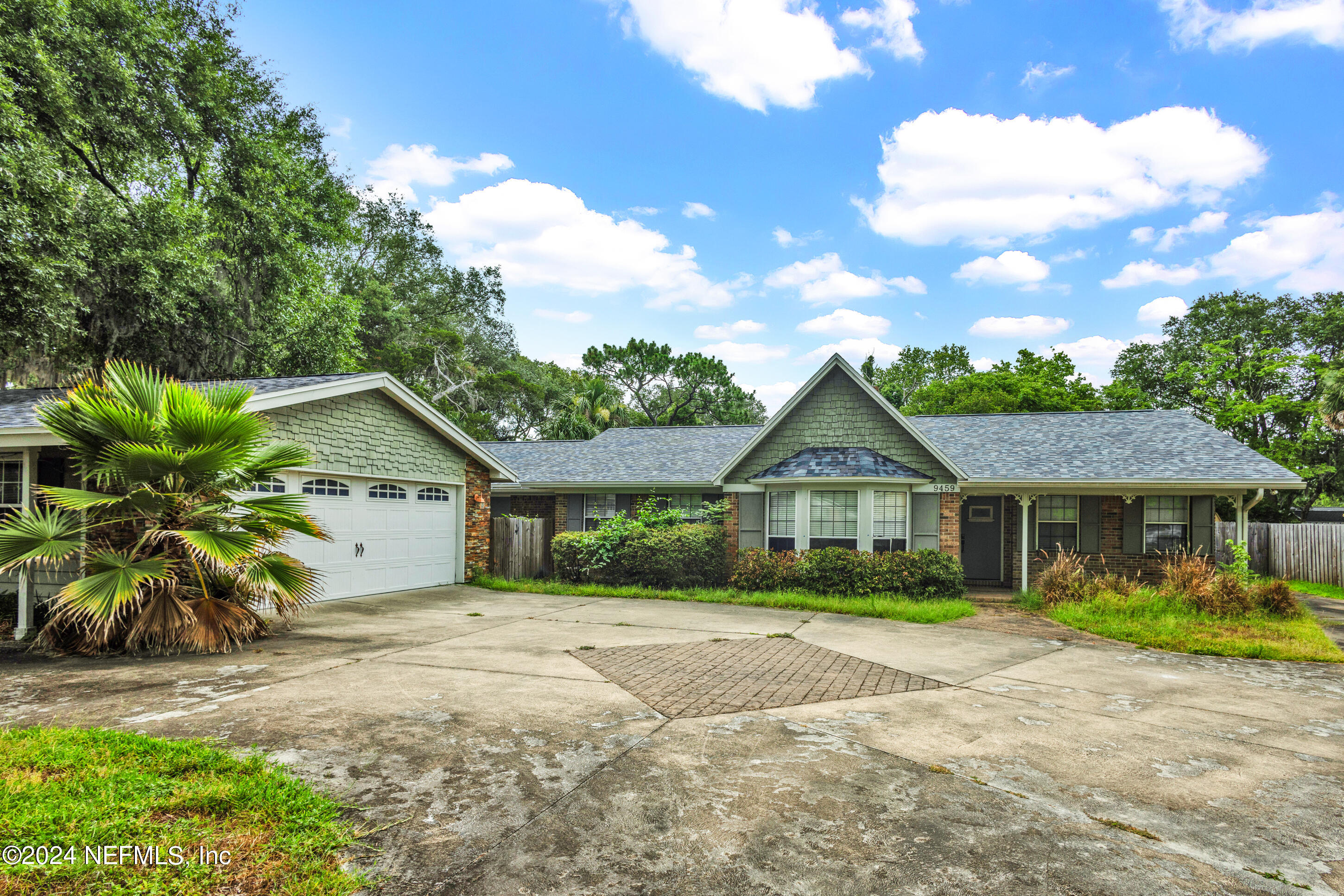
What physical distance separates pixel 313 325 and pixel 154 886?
2043 cm

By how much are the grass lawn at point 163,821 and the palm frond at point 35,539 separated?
139 inches

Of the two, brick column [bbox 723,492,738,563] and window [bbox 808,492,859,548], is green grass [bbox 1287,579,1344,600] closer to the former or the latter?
window [bbox 808,492,859,548]

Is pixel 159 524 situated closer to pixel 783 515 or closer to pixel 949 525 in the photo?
pixel 783 515

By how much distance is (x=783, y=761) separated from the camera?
480 centimetres

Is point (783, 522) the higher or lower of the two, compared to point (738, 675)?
higher

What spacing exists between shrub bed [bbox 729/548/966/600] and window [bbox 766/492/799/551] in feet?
1.41

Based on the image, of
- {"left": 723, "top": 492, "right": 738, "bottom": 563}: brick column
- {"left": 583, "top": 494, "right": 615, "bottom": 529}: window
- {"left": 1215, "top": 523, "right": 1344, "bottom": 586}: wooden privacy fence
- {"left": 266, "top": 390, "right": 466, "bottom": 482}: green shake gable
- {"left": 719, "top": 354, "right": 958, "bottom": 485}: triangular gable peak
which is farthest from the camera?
{"left": 583, "top": 494, "right": 615, "bottom": 529}: window

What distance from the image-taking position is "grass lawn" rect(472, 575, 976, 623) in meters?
12.0

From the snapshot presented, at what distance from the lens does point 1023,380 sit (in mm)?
33625

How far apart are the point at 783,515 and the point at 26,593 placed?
489 inches

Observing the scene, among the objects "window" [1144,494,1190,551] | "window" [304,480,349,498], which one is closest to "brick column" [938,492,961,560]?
"window" [1144,494,1190,551]

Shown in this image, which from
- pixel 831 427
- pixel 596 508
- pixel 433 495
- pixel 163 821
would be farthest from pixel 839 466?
pixel 163 821

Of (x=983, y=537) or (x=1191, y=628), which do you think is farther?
(x=983, y=537)

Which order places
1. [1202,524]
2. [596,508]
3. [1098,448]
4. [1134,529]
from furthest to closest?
[596,508], [1098,448], [1134,529], [1202,524]
